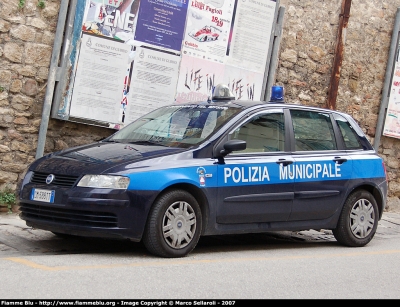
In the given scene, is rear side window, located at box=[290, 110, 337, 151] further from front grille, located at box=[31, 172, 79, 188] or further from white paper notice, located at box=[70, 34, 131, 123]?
white paper notice, located at box=[70, 34, 131, 123]

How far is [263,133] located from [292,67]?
217 inches

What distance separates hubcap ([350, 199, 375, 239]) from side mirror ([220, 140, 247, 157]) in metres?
2.09

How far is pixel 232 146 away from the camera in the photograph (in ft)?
25.7

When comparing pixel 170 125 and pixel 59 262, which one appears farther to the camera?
pixel 170 125

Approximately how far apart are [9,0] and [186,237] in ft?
15.1

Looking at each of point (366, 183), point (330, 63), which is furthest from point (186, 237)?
point (330, 63)

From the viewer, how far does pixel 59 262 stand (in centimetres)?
666

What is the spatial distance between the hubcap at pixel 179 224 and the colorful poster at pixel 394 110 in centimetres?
868

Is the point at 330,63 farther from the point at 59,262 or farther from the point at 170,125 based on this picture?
the point at 59,262

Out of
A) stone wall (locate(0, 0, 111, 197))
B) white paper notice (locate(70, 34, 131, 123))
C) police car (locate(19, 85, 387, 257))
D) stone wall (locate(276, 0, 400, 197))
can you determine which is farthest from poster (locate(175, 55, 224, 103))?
police car (locate(19, 85, 387, 257))

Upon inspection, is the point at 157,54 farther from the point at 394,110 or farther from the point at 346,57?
the point at 394,110

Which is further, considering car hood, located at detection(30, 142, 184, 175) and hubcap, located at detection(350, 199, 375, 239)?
hubcap, located at detection(350, 199, 375, 239)

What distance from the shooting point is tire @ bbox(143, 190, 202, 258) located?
7.25 metres

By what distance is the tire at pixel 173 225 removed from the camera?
7246 mm
